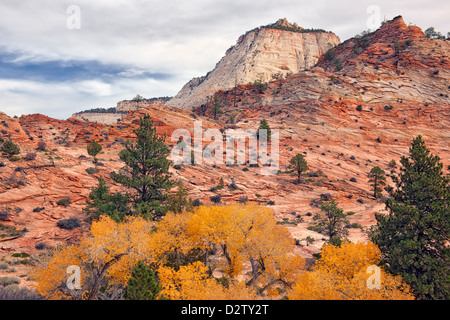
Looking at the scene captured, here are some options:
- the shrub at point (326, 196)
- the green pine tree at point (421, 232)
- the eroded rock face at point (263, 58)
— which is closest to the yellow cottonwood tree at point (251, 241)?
the green pine tree at point (421, 232)

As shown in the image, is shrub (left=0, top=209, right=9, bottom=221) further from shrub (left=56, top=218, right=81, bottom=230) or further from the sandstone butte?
shrub (left=56, top=218, right=81, bottom=230)

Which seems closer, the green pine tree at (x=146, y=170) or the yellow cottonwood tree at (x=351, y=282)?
the yellow cottonwood tree at (x=351, y=282)

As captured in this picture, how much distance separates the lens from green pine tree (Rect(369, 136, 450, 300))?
1579 centimetres

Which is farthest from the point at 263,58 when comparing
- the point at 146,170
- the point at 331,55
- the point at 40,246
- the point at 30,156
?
the point at 40,246

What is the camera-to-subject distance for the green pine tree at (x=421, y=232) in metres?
15.8

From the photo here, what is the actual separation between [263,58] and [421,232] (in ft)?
425

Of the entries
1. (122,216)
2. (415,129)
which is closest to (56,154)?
(122,216)

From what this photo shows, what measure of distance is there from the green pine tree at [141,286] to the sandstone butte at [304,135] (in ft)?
39.0

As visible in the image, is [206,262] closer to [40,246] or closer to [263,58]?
[40,246]

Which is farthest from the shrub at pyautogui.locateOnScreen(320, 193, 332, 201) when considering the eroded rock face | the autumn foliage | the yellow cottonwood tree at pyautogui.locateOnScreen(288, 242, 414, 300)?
the eroded rock face

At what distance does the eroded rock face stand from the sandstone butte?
2805 centimetres

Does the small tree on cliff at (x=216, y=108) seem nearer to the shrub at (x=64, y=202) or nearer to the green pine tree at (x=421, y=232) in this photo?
the shrub at (x=64, y=202)
